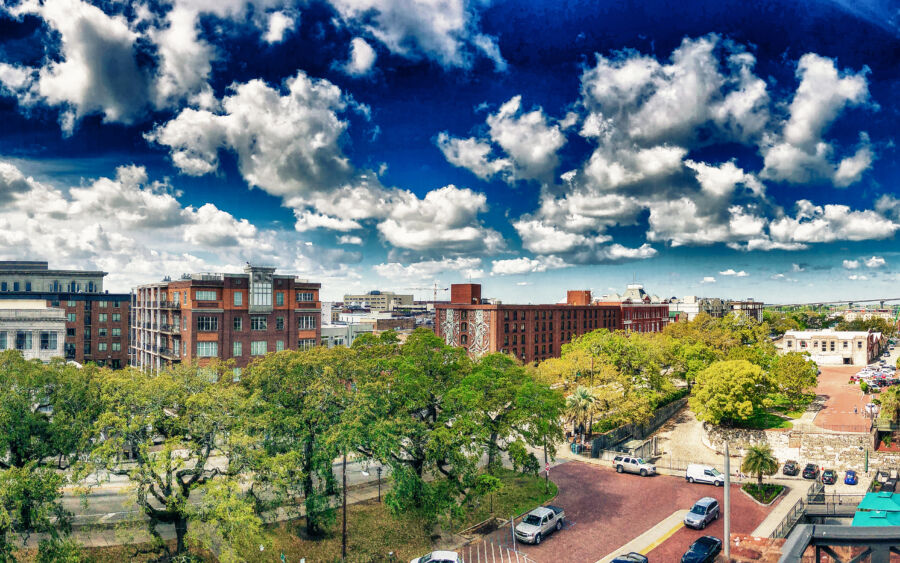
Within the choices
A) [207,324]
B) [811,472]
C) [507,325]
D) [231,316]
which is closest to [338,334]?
[231,316]

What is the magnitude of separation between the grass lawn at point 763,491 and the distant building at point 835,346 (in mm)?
94724

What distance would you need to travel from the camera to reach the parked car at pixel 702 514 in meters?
38.8

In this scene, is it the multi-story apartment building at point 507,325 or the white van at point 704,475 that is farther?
the multi-story apartment building at point 507,325

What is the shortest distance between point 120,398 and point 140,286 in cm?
6290

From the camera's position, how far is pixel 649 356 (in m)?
76.2

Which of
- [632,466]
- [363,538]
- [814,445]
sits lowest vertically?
[814,445]

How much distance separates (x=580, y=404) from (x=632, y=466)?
9132mm

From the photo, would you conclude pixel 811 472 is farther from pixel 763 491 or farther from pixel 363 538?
pixel 363 538

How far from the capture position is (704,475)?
49594 millimetres

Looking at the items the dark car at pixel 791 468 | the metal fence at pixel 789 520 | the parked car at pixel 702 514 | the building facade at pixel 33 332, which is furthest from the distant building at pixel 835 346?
the building facade at pixel 33 332

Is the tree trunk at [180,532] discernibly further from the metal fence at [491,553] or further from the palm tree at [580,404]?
the palm tree at [580,404]

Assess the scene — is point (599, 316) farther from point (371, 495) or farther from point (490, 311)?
point (371, 495)

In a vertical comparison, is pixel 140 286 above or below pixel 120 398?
above

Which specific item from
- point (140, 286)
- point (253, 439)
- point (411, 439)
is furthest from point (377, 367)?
point (140, 286)
